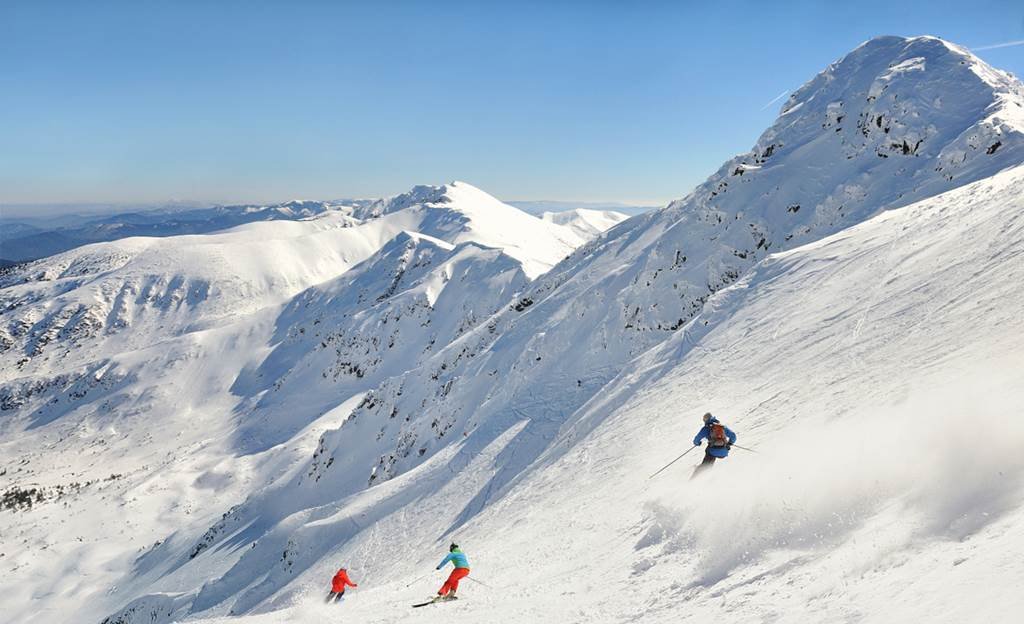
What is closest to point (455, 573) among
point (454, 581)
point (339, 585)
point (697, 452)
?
point (454, 581)

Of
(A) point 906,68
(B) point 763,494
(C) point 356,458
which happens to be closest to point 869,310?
(B) point 763,494

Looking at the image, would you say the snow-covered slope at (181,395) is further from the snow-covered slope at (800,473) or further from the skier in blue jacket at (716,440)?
the skier in blue jacket at (716,440)

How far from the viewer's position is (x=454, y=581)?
13.6 m

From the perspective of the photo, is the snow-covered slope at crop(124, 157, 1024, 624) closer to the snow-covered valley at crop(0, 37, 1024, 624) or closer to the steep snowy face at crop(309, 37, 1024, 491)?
the snow-covered valley at crop(0, 37, 1024, 624)

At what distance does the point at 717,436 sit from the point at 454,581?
8.10 m

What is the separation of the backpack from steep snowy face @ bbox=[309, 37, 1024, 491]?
57.9ft

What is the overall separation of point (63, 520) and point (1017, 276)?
11281 cm

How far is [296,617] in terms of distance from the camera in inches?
609

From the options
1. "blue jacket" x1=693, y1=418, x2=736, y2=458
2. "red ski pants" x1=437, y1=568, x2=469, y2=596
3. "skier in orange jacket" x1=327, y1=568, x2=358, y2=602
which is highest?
"blue jacket" x1=693, y1=418, x2=736, y2=458

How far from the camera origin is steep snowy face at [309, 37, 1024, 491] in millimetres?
33781

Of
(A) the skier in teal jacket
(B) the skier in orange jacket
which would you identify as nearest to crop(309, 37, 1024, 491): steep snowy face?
(B) the skier in orange jacket

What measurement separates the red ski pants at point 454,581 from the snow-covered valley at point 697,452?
1.57 feet

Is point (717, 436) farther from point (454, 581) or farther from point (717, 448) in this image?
point (454, 581)

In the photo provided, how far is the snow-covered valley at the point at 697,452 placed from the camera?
8.18 meters
